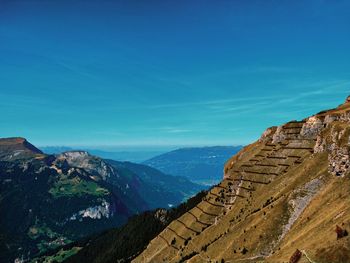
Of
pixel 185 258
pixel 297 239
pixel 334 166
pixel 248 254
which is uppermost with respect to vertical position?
pixel 334 166

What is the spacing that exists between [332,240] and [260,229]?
206 ft

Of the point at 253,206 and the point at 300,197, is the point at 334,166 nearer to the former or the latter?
the point at 300,197

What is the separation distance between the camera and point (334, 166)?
156 m

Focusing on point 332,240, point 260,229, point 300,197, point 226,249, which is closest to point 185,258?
point 226,249

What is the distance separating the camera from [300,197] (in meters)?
156

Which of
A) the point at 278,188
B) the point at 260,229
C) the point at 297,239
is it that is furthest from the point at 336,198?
the point at 278,188

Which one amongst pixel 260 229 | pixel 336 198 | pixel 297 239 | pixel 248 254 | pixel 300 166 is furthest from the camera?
pixel 300 166

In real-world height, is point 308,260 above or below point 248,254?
above

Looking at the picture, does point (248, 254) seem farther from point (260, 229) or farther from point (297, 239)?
point (297, 239)

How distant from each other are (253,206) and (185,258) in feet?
132

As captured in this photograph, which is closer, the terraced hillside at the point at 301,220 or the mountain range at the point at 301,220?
the mountain range at the point at 301,220

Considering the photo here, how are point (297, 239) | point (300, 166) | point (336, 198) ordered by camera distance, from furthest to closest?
point (300, 166), point (336, 198), point (297, 239)

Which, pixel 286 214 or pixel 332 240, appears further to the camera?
pixel 286 214

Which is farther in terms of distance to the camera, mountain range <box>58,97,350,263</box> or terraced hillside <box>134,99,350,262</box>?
terraced hillside <box>134,99,350,262</box>
